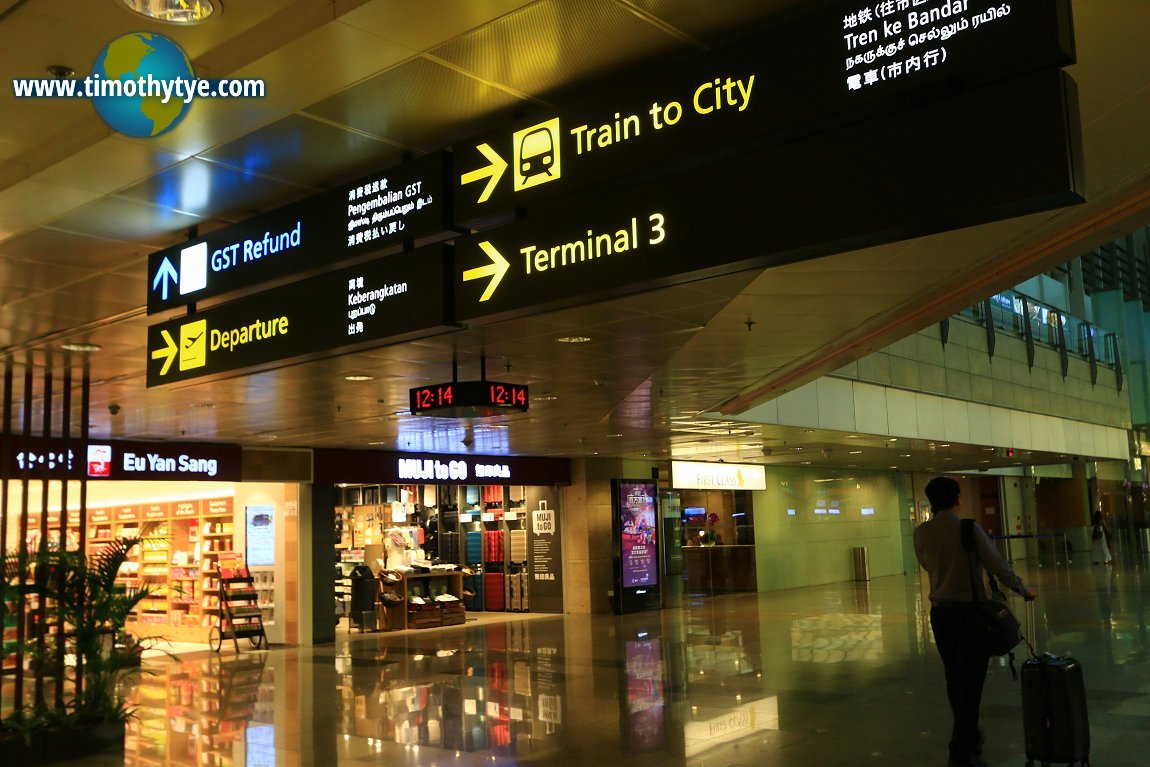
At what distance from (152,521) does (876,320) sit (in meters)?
14.5

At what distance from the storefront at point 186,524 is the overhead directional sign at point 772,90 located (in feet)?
35.7

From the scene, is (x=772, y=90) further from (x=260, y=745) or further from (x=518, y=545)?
(x=518, y=545)

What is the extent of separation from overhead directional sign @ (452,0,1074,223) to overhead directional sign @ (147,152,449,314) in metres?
0.34

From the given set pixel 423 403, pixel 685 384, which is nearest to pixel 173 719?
pixel 423 403

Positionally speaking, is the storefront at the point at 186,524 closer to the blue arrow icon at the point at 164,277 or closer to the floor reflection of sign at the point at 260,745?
the floor reflection of sign at the point at 260,745

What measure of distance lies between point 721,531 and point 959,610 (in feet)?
59.3

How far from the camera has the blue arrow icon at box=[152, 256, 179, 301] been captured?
547cm

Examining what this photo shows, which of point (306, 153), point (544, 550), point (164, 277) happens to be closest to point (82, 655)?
point (164, 277)

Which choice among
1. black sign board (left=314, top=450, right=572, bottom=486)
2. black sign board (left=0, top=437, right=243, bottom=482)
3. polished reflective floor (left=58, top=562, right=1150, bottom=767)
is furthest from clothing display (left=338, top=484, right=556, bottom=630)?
polished reflective floor (left=58, top=562, right=1150, bottom=767)

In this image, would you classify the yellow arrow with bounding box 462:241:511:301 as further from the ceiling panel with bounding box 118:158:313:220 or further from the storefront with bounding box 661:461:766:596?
the storefront with bounding box 661:461:766:596

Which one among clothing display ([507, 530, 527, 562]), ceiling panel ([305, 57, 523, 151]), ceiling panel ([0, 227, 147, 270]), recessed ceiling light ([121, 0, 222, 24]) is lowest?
clothing display ([507, 530, 527, 562])

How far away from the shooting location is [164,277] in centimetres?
553

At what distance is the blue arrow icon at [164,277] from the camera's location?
5473 millimetres

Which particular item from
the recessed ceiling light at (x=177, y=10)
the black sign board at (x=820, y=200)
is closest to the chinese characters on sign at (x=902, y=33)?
the black sign board at (x=820, y=200)
